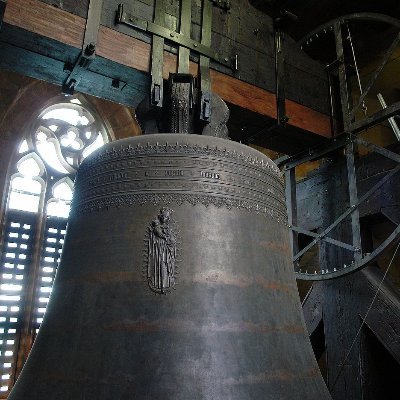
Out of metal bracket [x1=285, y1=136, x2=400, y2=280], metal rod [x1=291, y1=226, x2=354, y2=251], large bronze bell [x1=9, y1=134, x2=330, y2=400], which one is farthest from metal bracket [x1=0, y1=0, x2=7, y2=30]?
A: metal rod [x1=291, y1=226, x2=354, y2=251]

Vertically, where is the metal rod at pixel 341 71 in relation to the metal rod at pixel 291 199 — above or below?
above

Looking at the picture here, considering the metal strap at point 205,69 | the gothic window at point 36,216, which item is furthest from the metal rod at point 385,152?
the gothic window at point 36,216

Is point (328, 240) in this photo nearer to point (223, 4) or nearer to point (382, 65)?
point (382, 65)

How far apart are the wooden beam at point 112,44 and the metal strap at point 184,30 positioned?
0.04 metres

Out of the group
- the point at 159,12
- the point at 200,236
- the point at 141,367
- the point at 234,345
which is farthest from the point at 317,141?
the point at 141,367

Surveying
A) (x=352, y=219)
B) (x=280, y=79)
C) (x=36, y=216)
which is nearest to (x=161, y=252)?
(x=280, y=79)

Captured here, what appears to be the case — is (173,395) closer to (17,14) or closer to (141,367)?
(141,367)

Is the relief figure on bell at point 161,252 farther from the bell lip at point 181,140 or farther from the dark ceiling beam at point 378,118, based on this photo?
the dark ceiling beam at point 378,118

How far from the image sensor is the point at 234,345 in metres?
1.32

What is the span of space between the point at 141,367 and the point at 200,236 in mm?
492

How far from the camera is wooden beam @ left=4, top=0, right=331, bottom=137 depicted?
1962mm

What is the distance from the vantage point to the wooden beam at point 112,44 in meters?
1.96

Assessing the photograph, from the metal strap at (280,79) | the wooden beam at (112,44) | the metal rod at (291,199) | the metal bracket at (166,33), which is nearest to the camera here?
the wooden beam at (112,44)

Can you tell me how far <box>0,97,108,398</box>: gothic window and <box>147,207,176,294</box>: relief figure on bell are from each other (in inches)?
189
